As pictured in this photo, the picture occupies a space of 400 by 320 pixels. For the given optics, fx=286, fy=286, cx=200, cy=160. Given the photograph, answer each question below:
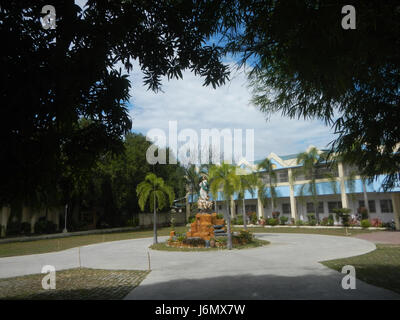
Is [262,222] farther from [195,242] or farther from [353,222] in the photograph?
[195,242]

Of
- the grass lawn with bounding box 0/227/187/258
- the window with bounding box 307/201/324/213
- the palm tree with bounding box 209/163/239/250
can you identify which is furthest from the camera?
the window with bounding box 307/201/324/213

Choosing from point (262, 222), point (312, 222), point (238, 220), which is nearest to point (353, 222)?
point (312, 222)

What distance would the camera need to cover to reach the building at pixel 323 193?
2975 centimetres

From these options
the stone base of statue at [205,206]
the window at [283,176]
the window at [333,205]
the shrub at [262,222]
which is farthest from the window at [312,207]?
the stone base of statue at [205,206]

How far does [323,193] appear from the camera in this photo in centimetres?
3206

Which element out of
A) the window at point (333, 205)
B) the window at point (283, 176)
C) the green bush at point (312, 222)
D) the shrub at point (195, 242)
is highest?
the window at point (283, 176)

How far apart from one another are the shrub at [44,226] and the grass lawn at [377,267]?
1221 inches

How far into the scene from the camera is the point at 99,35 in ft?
11.5

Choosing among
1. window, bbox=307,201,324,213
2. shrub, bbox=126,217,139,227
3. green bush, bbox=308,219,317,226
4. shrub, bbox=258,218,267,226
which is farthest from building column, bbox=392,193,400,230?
shrub, bbox=126,217,139,227

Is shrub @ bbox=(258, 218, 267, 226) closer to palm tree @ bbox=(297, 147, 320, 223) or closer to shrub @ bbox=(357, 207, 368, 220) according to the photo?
palm tree @ bbox=(297, 147, 320, 223)

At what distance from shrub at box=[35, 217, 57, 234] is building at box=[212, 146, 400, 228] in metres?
19.9

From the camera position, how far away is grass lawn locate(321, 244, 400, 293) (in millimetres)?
7404

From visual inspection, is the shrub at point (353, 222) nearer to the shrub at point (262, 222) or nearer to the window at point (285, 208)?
the window at point (285, 208)
